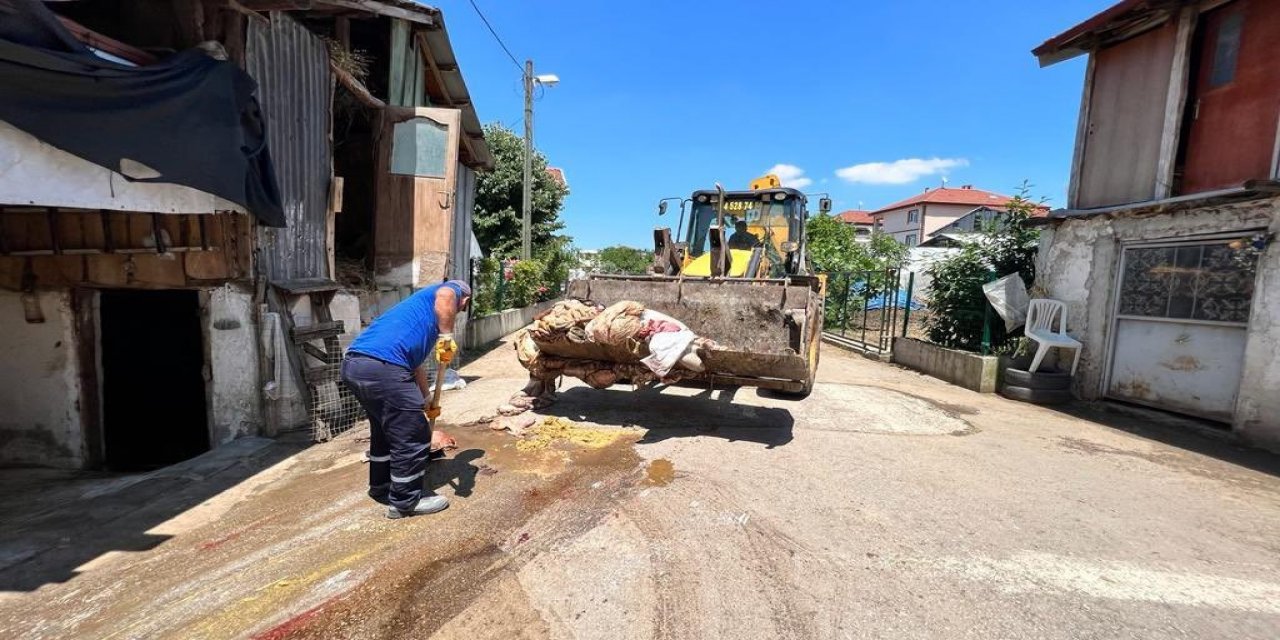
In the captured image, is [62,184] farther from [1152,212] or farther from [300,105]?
[1152,212]

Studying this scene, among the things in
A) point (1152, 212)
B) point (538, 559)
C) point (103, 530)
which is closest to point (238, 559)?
point (103, 530)

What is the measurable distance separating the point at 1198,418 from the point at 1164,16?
5.05 meters

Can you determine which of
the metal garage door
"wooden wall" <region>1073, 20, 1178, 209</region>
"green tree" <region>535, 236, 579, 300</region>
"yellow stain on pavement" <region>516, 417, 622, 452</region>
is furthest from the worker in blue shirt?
"green tree" <region>535, 236, 579, 300</region>

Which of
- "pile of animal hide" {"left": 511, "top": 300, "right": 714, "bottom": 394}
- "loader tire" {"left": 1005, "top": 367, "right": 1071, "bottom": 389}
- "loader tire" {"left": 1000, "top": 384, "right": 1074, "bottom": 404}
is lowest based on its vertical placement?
"loader tire" {"left": 1000, "top": 384, "right": 1074, "bottom": 404}

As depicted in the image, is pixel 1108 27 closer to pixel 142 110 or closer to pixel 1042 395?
pixel 1042 395

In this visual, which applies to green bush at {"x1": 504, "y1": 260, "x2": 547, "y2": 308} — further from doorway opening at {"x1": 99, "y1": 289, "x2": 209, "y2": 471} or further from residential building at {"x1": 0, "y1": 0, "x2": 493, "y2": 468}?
doorway opening at {"x1": 99, "y1": 289, "x2": 209, "y2": 471}

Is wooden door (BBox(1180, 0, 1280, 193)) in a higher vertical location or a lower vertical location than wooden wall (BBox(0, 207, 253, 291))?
higher

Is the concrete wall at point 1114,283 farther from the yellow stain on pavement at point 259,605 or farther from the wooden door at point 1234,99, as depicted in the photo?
the yellow stain on pavement at point 259,605

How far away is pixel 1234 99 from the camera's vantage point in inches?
249

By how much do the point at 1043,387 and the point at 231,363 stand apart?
367 inches

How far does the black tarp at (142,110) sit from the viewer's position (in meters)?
2.84

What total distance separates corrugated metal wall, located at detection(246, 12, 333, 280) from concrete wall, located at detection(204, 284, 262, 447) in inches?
16.0

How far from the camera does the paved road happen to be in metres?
2.45

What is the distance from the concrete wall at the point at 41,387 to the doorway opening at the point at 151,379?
0.80 feet
